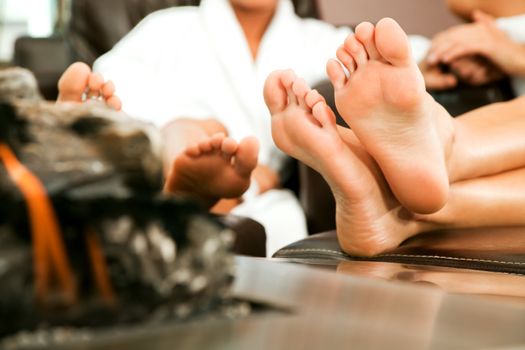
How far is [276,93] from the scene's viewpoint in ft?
3.41

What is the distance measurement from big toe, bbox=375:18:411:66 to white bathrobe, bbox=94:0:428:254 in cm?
99

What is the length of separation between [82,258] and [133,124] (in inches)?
2.8

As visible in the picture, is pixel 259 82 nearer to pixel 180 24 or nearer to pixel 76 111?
pixel 180 24

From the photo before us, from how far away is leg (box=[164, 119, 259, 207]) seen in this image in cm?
113

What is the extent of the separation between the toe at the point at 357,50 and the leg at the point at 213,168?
0.18m

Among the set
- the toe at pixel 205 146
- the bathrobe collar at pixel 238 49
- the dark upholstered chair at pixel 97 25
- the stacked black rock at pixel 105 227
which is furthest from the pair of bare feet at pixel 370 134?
the dark upholstered chair at pixel 97 25

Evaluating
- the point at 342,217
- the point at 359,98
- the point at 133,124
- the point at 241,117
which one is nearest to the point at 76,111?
the point at 133,124

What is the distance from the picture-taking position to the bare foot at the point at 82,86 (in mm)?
979

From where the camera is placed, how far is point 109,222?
1.11ft

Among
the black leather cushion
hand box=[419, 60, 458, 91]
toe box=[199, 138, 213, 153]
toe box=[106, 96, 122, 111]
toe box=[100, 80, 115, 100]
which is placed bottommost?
the black leather cushion

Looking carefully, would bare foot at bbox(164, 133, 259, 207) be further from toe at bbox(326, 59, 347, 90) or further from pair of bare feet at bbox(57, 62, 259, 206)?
toe at bbox(326, 59, 347, 90)

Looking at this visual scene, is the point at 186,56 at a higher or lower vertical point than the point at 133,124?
lower

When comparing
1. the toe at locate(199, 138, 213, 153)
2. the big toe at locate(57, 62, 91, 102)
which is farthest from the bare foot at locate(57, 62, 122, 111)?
the toe at locate(199, 138, 213, 153)

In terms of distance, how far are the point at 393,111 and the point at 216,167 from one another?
0.28m
